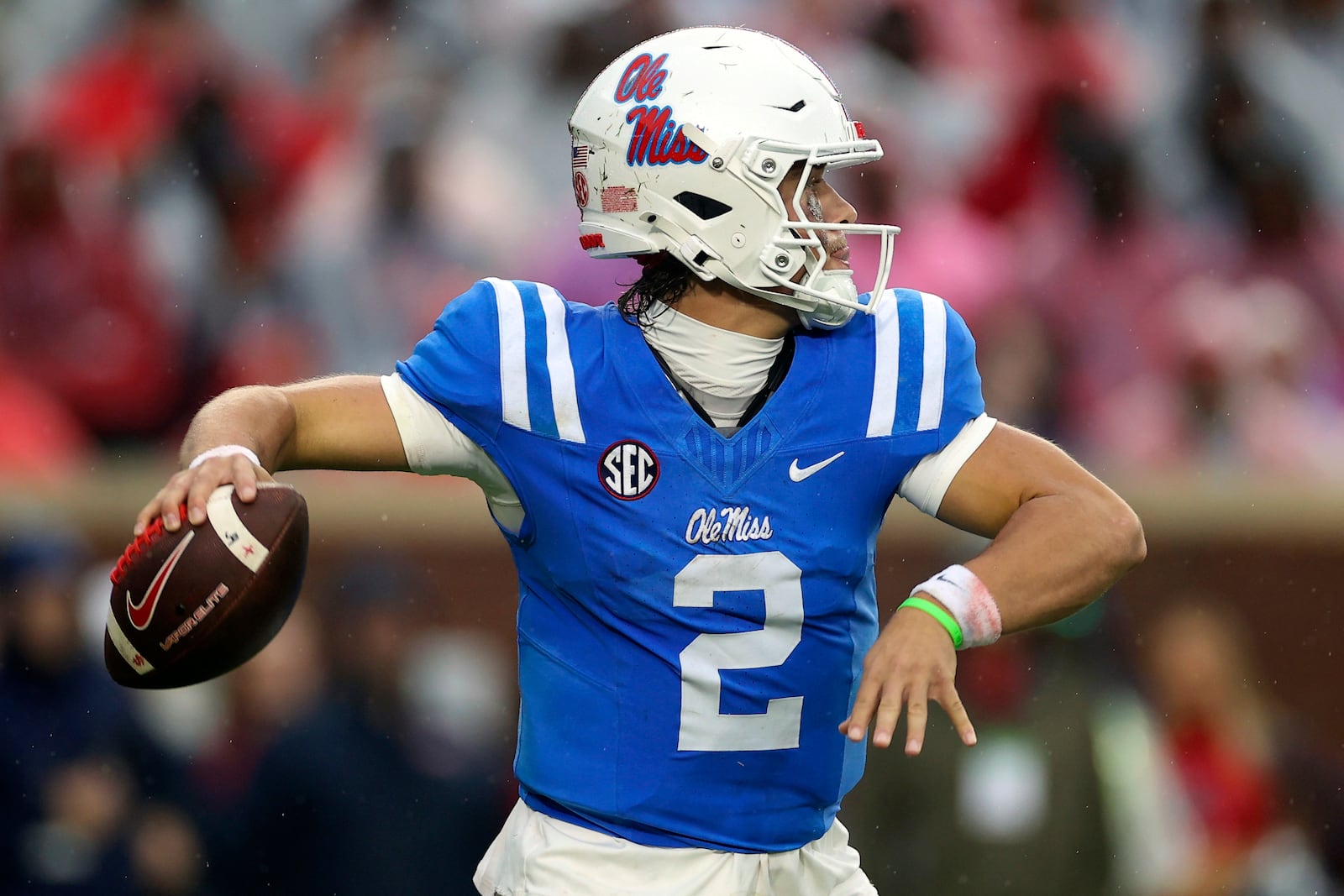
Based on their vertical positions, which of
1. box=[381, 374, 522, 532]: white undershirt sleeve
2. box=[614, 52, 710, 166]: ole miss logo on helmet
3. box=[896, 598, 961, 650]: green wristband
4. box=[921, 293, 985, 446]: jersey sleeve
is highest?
box=[614, 52, 710, 166]: ole miss logo on helmet

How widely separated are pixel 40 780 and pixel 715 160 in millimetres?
3282

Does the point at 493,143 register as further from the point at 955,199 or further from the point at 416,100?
the point at 955,199

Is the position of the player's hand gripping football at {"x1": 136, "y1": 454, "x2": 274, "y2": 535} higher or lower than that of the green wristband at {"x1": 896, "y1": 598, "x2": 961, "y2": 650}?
higher

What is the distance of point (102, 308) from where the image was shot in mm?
6230

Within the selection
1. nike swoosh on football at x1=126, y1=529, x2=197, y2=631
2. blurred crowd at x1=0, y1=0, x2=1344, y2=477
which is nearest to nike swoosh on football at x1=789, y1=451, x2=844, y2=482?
→ nike swoosh on football at x1=126, y1=529, x2=197, y2=631

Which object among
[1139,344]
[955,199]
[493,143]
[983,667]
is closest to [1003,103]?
A: [955,199]

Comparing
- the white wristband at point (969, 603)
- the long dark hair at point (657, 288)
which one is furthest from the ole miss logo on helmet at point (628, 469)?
the white wristband at point (969, 603)

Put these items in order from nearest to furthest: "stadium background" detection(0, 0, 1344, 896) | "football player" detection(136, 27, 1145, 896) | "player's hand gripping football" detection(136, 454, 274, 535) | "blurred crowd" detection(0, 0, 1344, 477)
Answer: "player's hand gripping football" detection(136, 454, 274, 535) < "football player" detection(136, 27, 1145, 896) < "stadium background" detection(0, 0, 1344, 896) < "blurred crowd" detection(0, 0, 1344, 477)

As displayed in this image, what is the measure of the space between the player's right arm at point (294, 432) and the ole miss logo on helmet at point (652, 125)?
607mm

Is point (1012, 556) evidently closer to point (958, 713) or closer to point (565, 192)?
point (958, 713)

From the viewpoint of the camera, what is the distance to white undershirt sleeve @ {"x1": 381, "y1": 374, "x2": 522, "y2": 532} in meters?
2.96

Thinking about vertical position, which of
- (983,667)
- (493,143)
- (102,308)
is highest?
(493,143)

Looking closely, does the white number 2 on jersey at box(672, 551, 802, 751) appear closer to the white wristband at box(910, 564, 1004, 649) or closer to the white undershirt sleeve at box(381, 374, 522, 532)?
the white wristband at box(910, 564, 1004, 649)

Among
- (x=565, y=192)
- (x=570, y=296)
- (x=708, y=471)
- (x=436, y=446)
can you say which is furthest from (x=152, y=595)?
(x=565, y=192)
